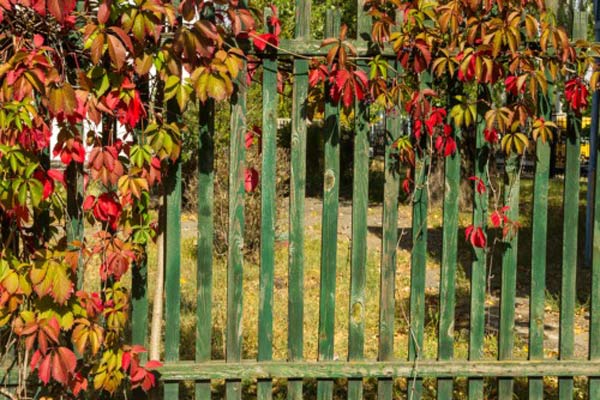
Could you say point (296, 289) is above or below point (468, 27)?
below

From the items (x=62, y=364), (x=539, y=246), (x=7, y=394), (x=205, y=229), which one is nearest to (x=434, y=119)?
(x=539, y=246)

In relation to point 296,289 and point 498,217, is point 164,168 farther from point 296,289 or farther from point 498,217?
point 498,217

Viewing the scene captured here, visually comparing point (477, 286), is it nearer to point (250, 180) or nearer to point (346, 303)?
point (250, 180)

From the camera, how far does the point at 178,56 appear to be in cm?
369

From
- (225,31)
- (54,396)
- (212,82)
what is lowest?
(54,396)

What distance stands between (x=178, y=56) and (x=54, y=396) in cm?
164

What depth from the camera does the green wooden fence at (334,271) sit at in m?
4.04

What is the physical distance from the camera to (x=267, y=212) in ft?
13.5

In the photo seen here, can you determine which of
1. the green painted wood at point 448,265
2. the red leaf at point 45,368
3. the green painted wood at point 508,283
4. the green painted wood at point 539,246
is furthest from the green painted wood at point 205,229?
the green painted wood at point 539,246

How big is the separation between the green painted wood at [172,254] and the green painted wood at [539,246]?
171 centimetres

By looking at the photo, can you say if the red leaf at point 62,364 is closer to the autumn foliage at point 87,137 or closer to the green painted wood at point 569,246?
the autumn foliage at point 87,137

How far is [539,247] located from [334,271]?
1.03m

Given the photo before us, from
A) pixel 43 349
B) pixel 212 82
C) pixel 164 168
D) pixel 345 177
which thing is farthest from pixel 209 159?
pixel 345 177

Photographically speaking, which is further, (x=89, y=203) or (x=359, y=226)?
(x=359, y=226)
